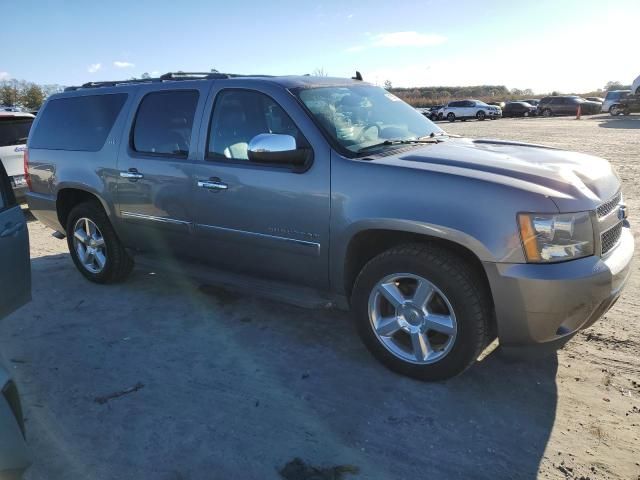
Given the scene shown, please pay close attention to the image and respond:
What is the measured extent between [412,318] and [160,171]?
241 centimetres

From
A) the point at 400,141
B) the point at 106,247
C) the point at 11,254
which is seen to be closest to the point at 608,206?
the point at 400,141

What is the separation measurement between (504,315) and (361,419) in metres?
1.00

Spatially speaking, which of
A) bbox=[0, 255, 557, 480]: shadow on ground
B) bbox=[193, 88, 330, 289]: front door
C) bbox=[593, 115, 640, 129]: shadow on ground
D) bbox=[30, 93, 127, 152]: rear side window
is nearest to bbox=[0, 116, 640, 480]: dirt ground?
bbox=[0, 255, 557, 480]: shadow on ground

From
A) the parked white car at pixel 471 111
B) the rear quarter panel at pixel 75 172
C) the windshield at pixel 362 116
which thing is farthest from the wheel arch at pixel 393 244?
the parked white car at pixel 471 111

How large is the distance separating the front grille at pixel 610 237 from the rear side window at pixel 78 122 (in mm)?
4062

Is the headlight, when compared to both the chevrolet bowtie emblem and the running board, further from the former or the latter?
the running board

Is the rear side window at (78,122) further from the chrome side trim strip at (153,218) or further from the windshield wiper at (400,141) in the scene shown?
the windshield wiper at (400,141)

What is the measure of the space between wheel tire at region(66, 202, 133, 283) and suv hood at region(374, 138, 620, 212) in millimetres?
2958

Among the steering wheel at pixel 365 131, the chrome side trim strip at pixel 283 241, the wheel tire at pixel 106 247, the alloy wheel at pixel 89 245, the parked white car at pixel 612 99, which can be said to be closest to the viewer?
the chrome side trim strip at pixel 283 241

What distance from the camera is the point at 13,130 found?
842cm

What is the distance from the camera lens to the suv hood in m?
2.80

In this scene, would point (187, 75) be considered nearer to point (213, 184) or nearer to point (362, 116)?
point (213, 184)

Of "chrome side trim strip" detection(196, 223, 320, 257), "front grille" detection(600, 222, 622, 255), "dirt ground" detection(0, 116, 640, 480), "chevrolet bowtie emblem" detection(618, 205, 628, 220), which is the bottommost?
"dirt ground" detection(0, 116, 640, 480)

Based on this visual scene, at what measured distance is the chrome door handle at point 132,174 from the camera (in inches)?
173
